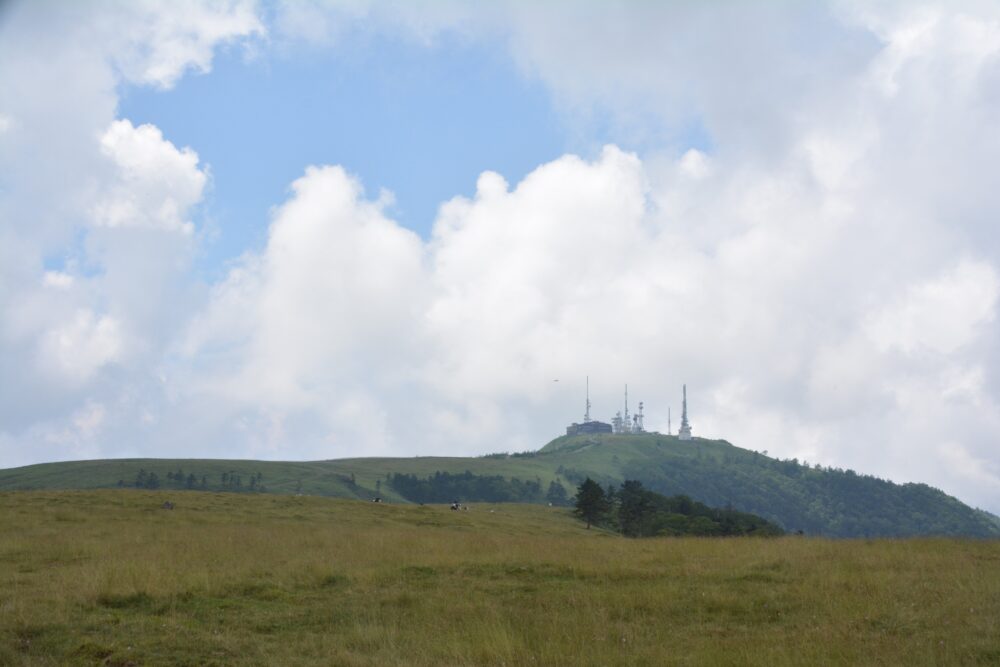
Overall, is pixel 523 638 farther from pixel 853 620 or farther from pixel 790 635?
pixel 853 620

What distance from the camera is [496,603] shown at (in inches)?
611

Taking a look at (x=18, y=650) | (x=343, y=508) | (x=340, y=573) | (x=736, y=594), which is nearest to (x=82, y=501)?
(x=343, y=508)

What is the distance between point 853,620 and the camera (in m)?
13.0

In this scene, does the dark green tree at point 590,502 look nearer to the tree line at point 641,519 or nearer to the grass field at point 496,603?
the tree line at point 641,519

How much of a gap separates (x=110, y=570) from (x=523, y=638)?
11.6 m

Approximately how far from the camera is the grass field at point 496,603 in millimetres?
11336

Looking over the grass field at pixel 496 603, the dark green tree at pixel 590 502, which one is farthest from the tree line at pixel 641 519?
the grass field at pixel 496 603

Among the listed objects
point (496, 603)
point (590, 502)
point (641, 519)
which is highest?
point (496, 603)

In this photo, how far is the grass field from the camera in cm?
1134

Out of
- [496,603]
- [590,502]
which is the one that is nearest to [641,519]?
[590,502]

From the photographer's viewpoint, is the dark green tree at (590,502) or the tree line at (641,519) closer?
the dark green tree at (590,502)

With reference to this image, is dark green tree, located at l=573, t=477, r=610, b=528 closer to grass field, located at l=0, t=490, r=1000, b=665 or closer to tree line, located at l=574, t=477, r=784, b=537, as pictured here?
tree line, located at l=574, t=477, r=784, b=537

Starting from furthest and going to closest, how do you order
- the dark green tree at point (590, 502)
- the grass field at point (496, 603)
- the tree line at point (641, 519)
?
the tree line at point (641, 519)
the dark green tree at point (590, 502)
the grass field at point (496, 603)

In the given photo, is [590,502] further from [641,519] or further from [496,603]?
[496,603]
